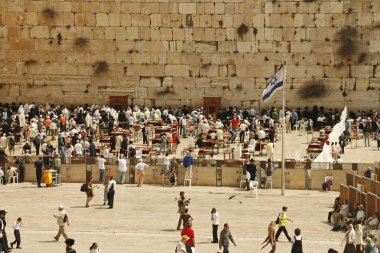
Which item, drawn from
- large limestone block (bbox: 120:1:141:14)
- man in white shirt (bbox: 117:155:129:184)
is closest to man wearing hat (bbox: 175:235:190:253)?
man in white shirt (bbox: 117:155:129:184)

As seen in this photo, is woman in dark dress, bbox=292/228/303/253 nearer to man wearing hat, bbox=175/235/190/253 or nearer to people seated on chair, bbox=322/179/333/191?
man wearing hat, bbox=175/235/190/253

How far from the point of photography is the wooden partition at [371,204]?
36.6 meters

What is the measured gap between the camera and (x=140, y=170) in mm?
45625

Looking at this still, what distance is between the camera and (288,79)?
62531 millimetres

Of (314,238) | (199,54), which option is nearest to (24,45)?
(199,54)

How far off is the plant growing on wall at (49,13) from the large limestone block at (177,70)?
20.2 ft

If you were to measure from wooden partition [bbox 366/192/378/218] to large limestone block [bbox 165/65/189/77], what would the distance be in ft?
87.8

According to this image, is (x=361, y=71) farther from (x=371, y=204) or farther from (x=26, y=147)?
(x=371, y=204)

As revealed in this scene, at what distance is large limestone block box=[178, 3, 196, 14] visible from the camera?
206 feet

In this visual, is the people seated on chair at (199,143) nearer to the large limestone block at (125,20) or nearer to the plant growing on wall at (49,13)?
the large limestone block at (125,20)

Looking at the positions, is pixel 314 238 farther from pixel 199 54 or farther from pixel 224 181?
pixel 199 54

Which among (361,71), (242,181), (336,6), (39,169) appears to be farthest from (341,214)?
(336,6)

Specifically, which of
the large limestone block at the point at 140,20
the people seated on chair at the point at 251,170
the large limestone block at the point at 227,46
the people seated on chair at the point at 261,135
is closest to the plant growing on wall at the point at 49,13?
the large limestone block at the point at 140,20

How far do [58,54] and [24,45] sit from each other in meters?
1.75
